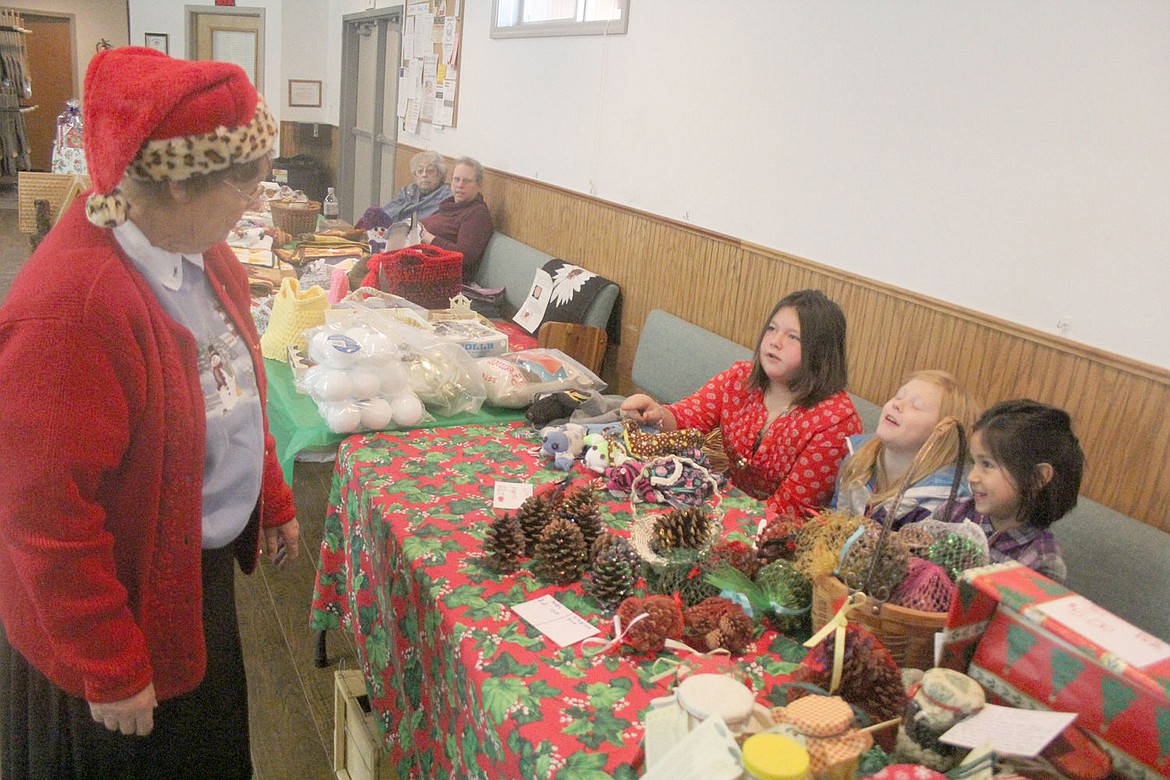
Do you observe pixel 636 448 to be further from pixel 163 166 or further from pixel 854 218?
pixel 163 166

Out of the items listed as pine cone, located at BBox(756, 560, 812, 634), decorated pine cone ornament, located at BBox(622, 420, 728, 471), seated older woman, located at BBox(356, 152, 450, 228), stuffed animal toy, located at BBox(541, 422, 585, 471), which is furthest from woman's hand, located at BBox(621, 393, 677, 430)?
seated older woman, located at BBox(356, 152, 450, 228)

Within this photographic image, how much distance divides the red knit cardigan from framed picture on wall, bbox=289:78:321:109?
8.52m

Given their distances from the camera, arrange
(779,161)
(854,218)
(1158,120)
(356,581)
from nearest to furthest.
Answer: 1. (1158,120)
2. (356,581)
3. (854,218)
4. (779,161)

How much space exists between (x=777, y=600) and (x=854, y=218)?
4.79ft

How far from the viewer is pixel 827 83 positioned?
2574 mm

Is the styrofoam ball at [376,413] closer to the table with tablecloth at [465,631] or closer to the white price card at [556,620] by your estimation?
the table with tablecloth at [465,631]

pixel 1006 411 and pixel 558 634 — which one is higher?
pixel 1006 411

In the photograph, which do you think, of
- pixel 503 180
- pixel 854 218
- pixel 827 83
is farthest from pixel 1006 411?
pixel 503 180

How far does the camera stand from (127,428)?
3.53 feet

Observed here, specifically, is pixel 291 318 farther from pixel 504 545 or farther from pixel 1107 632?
pixel 1107 632

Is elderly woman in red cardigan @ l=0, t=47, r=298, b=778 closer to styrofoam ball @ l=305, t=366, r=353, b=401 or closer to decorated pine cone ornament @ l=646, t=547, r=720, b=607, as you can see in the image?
decorated pine cone ornament @ l=646, t=547, r=720, b=607

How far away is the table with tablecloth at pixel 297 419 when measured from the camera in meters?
2.17

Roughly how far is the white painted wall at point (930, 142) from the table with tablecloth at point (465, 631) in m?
0.90

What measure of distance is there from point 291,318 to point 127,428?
1.58 metres
